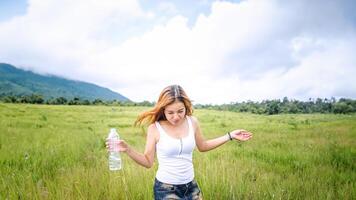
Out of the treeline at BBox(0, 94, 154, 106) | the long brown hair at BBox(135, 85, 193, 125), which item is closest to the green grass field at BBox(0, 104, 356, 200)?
the long brown hair at BBox(135, 85, 193, 125)

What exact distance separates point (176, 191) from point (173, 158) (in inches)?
10.9

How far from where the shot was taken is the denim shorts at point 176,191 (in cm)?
293

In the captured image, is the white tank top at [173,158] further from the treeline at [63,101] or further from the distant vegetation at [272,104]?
the treeline at [63,101]

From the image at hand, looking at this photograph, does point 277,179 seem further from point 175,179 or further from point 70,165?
point 70,165

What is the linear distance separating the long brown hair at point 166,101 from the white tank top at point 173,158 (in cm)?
16

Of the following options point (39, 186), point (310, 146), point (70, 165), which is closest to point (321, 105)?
point (310, 146)

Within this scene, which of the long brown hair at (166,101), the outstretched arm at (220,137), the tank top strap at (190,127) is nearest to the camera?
the long brown hair at (166,101)

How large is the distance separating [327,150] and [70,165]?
537 centimetres

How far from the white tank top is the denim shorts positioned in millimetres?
38

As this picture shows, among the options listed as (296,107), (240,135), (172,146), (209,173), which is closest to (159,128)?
(172,146)

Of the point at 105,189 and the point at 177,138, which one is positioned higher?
the point at 177,138

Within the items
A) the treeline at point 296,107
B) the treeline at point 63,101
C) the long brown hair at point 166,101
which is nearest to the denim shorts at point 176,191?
the long brown hair at point 166,101

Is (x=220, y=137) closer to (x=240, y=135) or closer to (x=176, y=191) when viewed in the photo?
(x=240, y=135)

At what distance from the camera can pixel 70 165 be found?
603 centimetres
